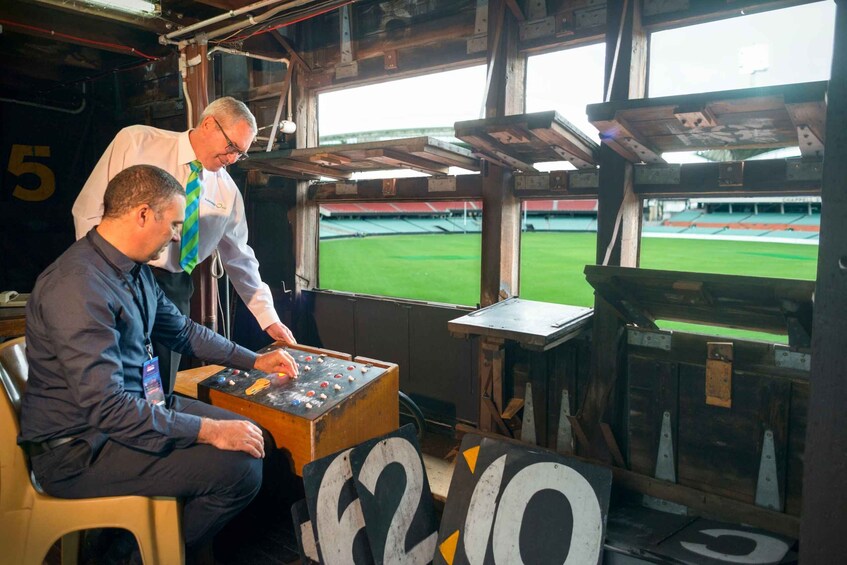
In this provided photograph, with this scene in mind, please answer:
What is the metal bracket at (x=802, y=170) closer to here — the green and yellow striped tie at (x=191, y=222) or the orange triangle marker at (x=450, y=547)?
the orange triangle marker at (x=450, y=547)

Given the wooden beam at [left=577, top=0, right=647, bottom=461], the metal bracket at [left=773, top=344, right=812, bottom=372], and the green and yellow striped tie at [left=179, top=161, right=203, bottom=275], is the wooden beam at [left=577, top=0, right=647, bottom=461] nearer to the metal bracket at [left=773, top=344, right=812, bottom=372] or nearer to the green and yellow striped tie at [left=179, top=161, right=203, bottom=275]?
the metal bracket at [left=773, top=344, right=812, bottom=372]

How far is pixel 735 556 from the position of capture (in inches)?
84.4

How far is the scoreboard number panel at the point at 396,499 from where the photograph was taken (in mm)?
2240

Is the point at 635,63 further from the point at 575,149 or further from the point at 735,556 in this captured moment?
the point at 735,556

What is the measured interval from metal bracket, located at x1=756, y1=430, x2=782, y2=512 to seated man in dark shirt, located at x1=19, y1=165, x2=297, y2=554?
7.08ft

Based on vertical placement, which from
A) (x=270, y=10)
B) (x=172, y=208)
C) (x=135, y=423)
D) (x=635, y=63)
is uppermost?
(x=270, y=10)

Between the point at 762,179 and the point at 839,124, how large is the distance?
71.2 inches

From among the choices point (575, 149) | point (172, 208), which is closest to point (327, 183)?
point (575, 149)

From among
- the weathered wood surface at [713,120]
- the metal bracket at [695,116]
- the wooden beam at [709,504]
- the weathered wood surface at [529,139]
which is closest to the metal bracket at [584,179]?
the weathered wood surface at [529,139]

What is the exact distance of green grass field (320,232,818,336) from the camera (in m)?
14.6

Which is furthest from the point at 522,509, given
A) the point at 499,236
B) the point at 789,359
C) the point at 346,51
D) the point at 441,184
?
the point at 346,51

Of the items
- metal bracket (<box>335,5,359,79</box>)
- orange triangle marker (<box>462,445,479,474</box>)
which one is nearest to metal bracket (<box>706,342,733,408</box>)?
orange triangle marker (<box>462,445,479,474</box>)

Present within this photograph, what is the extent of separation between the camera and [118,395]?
1704mm

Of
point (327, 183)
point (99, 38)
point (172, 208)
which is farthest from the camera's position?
point (327, 183)
